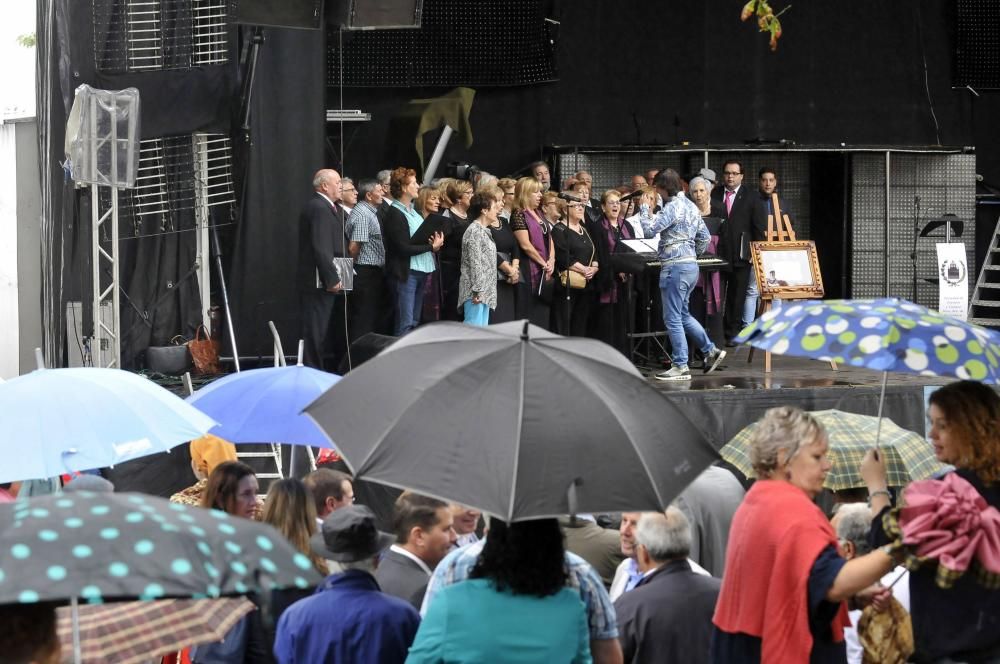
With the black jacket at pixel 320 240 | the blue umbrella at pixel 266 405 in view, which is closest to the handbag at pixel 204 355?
the black jacket at pixel 320 240

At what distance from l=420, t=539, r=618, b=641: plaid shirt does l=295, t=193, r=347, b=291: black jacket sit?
814cm

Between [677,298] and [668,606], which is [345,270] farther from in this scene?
[668,606]

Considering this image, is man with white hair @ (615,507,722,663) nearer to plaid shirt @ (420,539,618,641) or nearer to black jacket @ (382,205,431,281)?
plaid shirt @ (420,539,618,641)

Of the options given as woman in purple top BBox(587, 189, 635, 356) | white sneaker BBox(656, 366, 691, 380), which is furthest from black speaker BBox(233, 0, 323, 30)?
white sneaker BBox(656, 366, 691, 380)

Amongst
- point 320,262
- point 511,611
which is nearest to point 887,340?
point 511,611

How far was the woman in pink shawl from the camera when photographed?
3.99m

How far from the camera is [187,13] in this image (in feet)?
38.8

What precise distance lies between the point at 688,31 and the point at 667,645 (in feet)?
48.6

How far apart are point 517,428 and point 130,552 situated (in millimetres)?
1369

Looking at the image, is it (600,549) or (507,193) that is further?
(507,193)

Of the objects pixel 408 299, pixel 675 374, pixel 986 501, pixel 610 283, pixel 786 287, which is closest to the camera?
pixel 986 501

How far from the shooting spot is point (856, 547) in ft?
16.2

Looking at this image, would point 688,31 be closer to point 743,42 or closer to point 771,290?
point 743,42

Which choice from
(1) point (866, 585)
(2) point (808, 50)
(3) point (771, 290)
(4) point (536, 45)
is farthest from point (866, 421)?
(2) point (808, 50)
